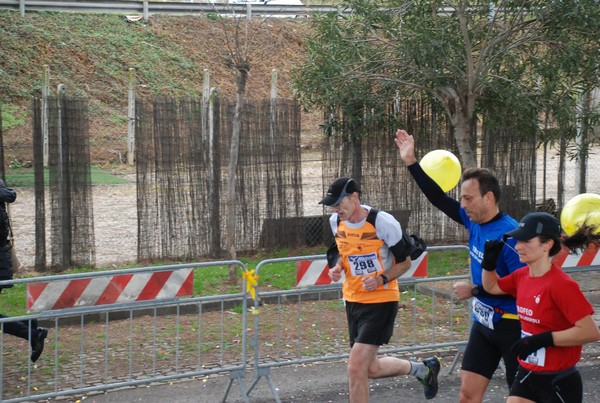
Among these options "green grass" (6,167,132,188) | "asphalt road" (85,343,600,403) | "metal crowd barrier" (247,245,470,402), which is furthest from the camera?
"green grass" (6,167,132,188)

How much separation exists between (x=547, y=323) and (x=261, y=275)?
705cm

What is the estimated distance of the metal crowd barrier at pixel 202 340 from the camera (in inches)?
273

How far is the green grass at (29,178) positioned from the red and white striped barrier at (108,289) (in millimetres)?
11947

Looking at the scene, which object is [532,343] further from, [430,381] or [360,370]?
[430,381]

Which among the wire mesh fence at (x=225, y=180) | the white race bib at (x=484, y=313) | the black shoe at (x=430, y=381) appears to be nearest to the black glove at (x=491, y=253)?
the white race bib at (x=484, y=313)

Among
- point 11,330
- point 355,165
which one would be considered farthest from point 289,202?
point 11,330

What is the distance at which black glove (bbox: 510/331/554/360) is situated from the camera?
436 cm

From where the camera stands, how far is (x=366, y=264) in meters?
6.05

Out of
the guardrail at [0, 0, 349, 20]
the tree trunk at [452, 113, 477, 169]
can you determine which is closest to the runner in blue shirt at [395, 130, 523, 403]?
the tree trunk at [452, 113, 477, 169]

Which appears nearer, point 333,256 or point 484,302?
point 484,302

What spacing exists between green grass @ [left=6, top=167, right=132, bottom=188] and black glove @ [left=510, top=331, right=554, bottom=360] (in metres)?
15.2

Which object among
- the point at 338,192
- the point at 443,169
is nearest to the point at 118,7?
the point at 338,192

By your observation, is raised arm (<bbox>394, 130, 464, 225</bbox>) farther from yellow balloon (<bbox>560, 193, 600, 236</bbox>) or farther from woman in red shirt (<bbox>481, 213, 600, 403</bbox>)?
woman in red shirt (<bbox>481, 213, 600, 403</bbox>)

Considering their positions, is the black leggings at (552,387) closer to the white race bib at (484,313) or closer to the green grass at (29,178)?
the white race bib at (484,313)
